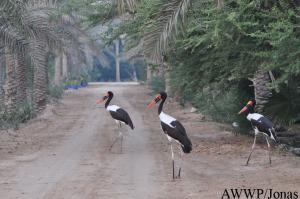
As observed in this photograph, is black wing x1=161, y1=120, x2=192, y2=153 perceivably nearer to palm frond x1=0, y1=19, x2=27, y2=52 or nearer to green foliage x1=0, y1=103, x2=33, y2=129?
palm frond x1=0, y1=19, x2=27, y2=52

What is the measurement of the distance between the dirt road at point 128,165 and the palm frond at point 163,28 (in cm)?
246

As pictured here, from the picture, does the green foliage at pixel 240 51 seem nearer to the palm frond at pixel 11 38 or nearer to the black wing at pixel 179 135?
the black wing at pixel 179 135

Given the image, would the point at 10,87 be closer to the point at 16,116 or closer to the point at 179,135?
the point at 16,116

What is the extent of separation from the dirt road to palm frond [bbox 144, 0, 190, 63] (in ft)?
8.08

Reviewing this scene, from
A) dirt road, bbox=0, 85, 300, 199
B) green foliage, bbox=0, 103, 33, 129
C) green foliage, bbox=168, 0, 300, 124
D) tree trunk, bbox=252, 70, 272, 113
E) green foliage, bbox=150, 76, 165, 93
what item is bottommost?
green foliage, bbox=150, 76, 165, 93

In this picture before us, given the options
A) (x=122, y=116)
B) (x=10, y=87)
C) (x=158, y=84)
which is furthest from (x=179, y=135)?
(x=158, y=84)

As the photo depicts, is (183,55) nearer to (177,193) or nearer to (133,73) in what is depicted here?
(177,193)

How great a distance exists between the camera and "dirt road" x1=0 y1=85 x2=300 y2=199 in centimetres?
1102

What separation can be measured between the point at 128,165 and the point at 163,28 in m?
3.22

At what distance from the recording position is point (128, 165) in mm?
14172

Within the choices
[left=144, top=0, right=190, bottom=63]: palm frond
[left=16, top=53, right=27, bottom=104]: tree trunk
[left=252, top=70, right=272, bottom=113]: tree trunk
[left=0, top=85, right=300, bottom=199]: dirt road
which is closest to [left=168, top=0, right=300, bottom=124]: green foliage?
[left=252, top=70, right=272, bottom=113]: tree trunk

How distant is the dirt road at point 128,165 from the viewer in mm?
11023

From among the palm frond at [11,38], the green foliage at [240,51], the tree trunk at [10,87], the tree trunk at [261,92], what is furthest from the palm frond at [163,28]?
the tree trunk at [10,87]

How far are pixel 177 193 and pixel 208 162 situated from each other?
400 cm
